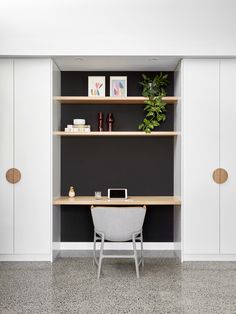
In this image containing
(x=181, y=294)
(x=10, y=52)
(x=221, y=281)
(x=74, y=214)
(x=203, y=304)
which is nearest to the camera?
(x=203, y=304)

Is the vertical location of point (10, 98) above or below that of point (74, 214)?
above

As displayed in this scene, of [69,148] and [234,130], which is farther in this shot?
[69,148]

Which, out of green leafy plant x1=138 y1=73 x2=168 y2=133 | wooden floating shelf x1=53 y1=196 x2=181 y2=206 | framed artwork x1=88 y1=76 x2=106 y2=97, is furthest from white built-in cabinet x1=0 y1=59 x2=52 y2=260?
green leafy plant x1=138 y1=73 x2=168 y2=133

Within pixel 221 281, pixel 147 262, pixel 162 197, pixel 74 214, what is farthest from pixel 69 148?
pixel 221 281

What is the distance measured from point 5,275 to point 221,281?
232 centimetres

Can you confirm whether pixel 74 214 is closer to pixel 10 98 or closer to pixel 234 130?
pixel 10 98

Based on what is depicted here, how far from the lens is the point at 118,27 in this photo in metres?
5.13

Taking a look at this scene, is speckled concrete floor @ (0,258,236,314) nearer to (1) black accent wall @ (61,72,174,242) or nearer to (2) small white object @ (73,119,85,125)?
(1) black accent wall @ (61,72,174,242)

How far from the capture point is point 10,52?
5156mm

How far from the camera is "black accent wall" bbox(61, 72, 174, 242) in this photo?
6.06 metres

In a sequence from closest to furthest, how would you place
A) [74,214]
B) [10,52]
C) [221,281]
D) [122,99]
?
[221,281], [10,52], [122,99], [74,214]

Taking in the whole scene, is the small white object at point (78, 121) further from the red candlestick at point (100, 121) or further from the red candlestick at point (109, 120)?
the red candlestick at point (109, 120)

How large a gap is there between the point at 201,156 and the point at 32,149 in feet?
6.81

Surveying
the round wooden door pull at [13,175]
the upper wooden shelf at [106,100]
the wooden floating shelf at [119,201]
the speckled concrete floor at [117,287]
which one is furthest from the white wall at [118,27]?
the speckled concrete floor at [117,287]
